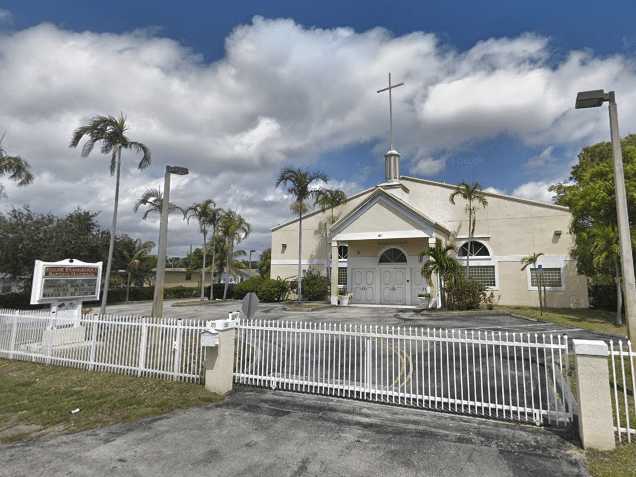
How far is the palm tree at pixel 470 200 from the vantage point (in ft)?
70.8

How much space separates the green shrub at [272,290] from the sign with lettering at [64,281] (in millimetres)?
14237

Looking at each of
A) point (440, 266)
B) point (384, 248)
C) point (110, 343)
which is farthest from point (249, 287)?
point (110, 343)

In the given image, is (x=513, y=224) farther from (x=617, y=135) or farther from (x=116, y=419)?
(x=116, y=419)

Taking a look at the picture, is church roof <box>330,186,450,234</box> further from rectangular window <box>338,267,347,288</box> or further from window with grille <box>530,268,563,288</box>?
window with grille <box>530,268,563,288</box>

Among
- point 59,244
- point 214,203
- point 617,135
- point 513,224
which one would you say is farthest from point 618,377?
point 59,244

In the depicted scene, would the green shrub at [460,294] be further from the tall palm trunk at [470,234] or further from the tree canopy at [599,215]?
the tree canopy at [599,215]

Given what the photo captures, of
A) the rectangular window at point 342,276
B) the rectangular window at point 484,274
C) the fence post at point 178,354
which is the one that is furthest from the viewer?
the rectangular window at point 342,276

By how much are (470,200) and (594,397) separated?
60.3 ft

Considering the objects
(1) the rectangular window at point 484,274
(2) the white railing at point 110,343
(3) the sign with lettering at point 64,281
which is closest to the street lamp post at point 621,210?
(2) the white railing at point 110,343

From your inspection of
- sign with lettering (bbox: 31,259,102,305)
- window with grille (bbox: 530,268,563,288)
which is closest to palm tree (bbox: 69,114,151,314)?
sign with lettering (bbox: 31,259,102,305)

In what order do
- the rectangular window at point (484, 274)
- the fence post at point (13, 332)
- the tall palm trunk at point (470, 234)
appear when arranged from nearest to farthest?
the fence post at point (13, 332) < the rectangular window at point (484, 274) < the tall palm trunk at point (470, 234)

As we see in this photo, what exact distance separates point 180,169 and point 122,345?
510 cm

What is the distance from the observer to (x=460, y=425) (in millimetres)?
5320

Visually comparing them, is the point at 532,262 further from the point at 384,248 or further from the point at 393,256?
the point at 384,248
